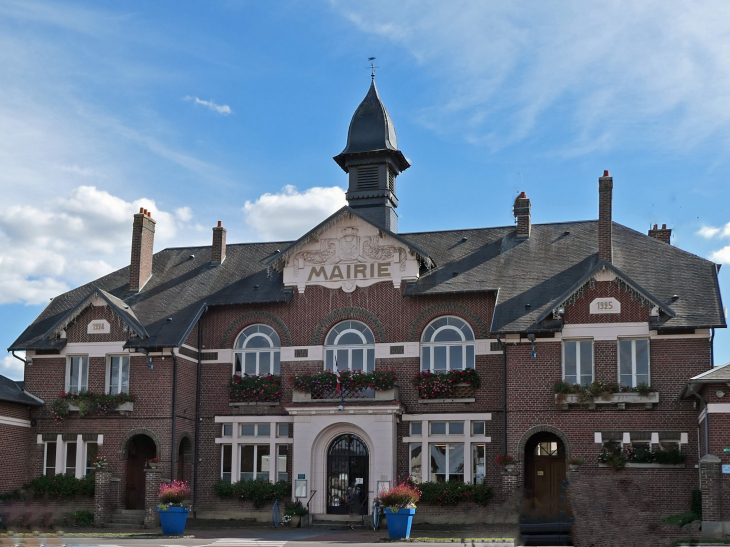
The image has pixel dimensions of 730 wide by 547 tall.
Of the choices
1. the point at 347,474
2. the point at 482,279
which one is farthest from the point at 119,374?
the point at 482,279

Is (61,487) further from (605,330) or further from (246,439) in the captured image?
(605,330)

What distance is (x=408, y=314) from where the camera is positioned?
2814cm

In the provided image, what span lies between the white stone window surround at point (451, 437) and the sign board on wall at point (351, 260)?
13.9ft

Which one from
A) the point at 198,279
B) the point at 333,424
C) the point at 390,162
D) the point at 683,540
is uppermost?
the point at 390,162

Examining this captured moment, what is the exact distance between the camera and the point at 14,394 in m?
28.7

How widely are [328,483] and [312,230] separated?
7873mm

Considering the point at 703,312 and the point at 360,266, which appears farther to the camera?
the point at 360,266

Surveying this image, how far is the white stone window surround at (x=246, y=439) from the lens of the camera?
28.4 metres

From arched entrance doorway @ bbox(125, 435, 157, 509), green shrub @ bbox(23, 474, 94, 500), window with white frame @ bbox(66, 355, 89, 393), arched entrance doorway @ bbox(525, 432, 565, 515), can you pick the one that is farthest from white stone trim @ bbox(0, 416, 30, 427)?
arched entrance doorway @ bbox(525, 432, 565, 515)

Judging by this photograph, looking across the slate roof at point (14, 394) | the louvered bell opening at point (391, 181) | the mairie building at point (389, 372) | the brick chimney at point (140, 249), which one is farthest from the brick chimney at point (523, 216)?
the slate roof at point (14, 394)

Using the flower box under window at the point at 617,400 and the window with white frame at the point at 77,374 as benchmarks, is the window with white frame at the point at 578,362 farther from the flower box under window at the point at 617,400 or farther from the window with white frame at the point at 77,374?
the window with white frame at the point at 77,374

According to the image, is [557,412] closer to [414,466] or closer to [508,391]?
[508,391]

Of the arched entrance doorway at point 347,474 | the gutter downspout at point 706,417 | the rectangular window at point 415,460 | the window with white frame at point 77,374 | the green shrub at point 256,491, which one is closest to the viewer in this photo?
the gutter downspout at point 706,417

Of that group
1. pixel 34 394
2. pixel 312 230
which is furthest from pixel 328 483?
pixel 34 394
